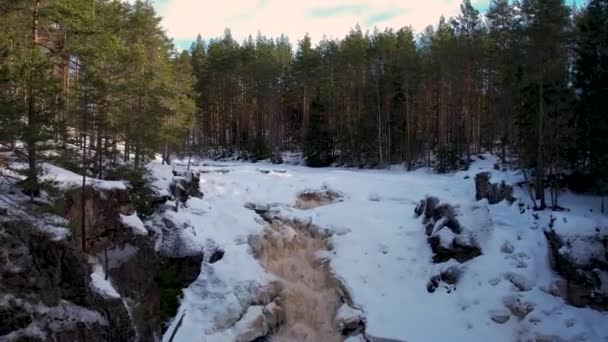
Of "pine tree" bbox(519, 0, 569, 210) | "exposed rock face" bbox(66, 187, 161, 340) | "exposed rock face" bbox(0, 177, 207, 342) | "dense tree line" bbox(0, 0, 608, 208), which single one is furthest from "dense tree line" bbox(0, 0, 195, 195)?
"pine tree" bbox(519, 0, 569, 210)

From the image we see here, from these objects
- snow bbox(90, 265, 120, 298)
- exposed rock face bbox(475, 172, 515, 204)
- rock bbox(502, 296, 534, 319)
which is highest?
exposed rock face bbox(475, 172, 515, 204)

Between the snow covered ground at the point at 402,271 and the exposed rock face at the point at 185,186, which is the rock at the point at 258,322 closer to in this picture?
the snow covered ground at the point at 402,271

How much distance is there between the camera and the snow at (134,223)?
16.0m

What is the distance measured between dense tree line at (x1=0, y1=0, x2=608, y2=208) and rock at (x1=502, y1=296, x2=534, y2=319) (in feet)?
17.8

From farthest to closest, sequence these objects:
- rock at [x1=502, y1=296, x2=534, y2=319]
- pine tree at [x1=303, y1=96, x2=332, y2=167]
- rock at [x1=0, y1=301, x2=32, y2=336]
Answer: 1. pine tree at [x1=303, y1=96, x2=332, y2=167]
2. rock at [x1=502, y1=296, x2=534, y2=319]
3. rock at [x1=0, y1=301, x2=32, y2=336]

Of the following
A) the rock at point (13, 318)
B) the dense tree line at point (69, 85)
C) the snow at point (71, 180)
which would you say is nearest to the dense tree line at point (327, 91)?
the dense tree line at point (69, 85)

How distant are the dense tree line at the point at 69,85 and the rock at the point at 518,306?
1459 cm

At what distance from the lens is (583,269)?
16344 mm

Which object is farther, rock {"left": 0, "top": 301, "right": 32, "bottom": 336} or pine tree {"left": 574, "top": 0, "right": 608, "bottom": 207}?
pine tree {"left": 574, "top": 0, "right": 608, "bottom": 207}

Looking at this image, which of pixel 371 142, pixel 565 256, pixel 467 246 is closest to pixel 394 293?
pixel 467 246

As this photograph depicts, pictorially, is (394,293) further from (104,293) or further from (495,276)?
(104,293)

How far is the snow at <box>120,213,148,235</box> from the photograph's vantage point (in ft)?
52.3

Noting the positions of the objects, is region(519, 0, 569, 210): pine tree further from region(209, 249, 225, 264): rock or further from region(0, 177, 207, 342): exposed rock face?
region(0, 177, 207, 342): exposed rock face

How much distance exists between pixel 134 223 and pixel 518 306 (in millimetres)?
13259
